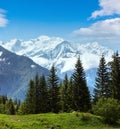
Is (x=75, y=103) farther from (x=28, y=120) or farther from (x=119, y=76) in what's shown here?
(x=28, y=120)

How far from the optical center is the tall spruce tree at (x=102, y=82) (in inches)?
3560

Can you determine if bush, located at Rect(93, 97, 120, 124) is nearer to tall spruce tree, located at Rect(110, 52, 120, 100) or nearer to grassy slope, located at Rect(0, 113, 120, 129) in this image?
grassy slope, located at Rect(0, 113, 120, 129)

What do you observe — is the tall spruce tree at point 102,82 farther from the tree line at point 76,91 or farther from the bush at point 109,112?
the bush at point 109,112

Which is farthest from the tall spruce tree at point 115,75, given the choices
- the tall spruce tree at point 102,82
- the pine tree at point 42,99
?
the pine tree at point 42,99

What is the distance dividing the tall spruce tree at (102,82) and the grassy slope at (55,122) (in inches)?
1129

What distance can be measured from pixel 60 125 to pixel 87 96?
34973 millimetres

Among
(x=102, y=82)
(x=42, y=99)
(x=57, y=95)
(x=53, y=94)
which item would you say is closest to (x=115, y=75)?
(x=102, y=82)

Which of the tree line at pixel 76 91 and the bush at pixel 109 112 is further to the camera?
the tree line at pixel 76 91

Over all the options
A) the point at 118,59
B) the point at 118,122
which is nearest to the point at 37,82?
the point at 118,59

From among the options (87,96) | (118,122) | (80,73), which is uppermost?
(80,73)

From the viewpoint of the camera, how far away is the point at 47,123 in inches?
2200

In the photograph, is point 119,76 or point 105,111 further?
point 119,76

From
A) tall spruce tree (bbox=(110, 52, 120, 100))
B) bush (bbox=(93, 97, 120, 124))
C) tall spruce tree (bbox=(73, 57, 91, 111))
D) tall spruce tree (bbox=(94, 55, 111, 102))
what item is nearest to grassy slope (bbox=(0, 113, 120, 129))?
bush (bbox=(93, 97, 120, 124))

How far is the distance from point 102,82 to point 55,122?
37.0 m
